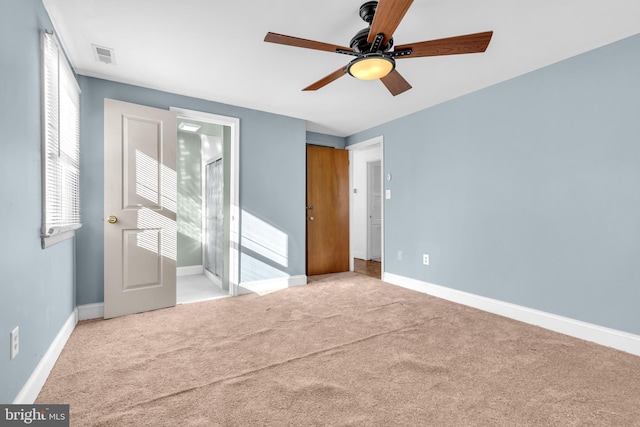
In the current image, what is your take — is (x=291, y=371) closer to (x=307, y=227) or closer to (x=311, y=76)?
(x=311, y=76)

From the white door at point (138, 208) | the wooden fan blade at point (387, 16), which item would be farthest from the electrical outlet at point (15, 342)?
the wooden fan blade at point (387, 16)

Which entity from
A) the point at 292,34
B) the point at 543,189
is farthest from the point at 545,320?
the point at 292,34

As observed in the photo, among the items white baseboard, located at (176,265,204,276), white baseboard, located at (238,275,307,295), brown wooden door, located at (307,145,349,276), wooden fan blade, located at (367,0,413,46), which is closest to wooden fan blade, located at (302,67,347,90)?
wooden fan blade, located at (367,0,413,46)

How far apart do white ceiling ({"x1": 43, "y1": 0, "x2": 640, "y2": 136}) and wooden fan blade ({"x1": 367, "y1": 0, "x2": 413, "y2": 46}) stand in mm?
385

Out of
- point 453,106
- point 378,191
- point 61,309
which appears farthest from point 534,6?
point 378,191

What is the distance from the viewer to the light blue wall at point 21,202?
1318 millimetres

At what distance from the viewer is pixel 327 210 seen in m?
4.91

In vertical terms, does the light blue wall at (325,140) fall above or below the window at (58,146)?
above

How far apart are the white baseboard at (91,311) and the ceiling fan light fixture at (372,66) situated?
3179 millimetres

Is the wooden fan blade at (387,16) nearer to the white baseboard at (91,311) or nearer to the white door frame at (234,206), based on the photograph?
the white door frame at (234,206)

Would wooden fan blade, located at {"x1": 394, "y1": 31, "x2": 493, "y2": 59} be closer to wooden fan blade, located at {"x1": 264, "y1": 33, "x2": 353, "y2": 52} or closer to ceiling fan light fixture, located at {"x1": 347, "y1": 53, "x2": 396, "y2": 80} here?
ceiling fan light fixture, located at {"x1": 347, "y1": 53, "x2": 396, "y2": 80}

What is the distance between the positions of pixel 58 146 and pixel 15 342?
1384 millimetres

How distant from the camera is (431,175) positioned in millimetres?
3754

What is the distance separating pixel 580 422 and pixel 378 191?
5303 millimetres
